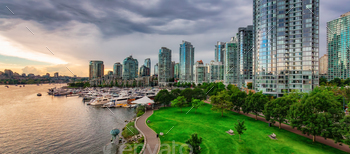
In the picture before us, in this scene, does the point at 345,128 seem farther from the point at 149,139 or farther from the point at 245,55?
the point at 245,55

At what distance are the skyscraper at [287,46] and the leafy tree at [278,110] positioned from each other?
3415cm

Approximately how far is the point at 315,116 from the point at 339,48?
138 m

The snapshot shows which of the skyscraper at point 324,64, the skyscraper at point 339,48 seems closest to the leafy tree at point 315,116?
the skyscraper at point 339,48

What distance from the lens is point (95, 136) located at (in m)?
31.2

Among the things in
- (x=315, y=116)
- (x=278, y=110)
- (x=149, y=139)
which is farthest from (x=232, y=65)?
(x=149, y=139)

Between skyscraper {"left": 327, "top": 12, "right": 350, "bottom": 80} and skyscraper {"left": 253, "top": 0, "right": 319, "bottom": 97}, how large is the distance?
7948cm

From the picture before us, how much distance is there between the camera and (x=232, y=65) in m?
122

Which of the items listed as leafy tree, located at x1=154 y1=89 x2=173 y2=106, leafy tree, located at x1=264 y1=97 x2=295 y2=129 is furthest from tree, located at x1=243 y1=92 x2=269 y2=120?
leafy tree, located at x1=154 y1=89 x2=173 y2=106

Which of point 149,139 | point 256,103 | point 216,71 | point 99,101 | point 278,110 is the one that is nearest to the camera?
point 149,139

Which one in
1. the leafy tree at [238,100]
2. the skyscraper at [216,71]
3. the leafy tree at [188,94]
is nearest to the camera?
the leafy tree at [238,100]

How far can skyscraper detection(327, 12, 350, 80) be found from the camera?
10644 centimetres

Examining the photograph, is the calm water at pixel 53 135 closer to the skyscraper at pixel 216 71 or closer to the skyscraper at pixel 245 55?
the skyscraper at pixel 245 55

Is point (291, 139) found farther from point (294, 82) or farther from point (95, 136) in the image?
point (294, 82)

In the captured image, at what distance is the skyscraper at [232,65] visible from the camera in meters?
119
